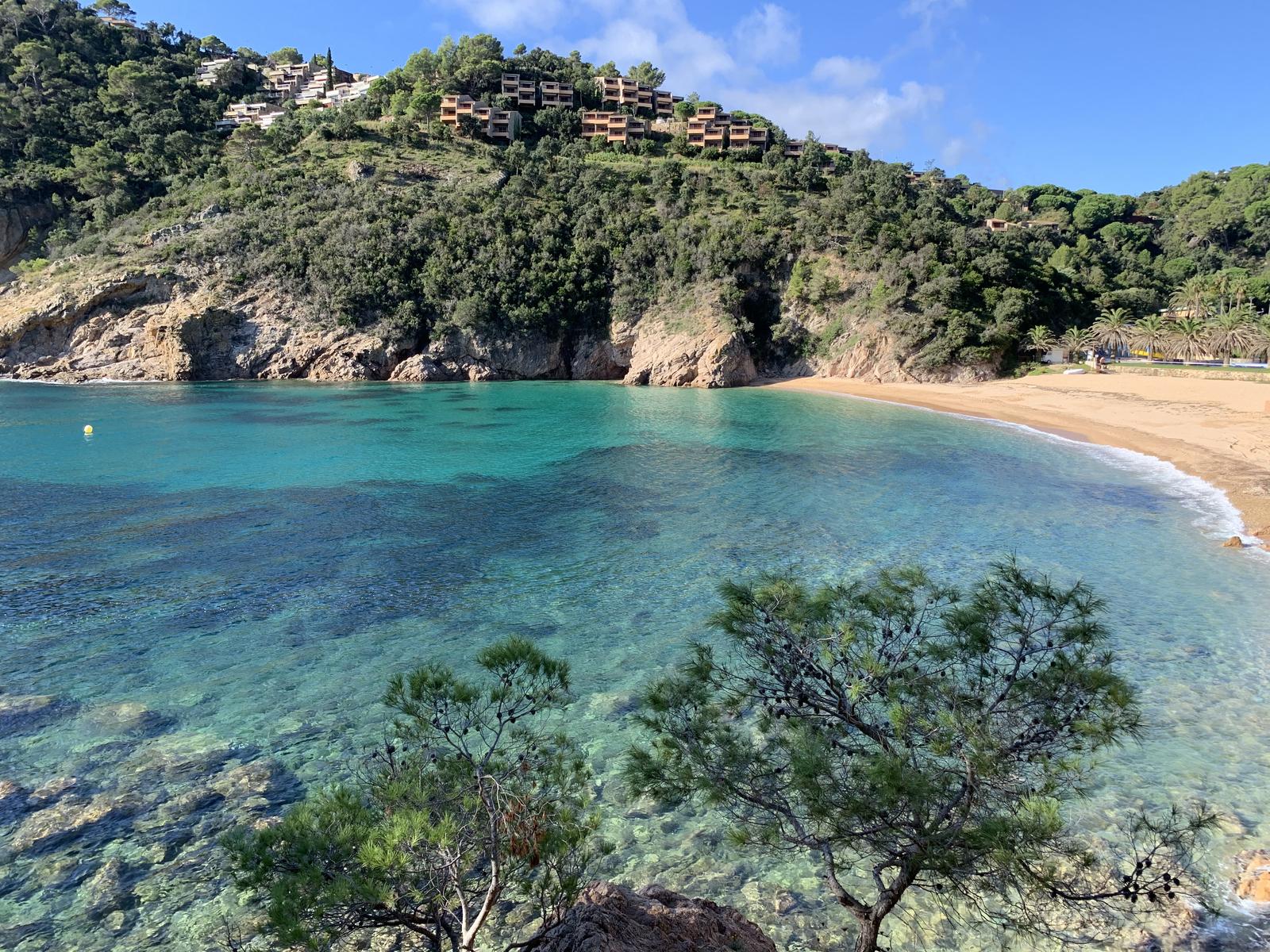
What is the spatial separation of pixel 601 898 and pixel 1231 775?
8115mm

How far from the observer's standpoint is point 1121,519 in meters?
18.7

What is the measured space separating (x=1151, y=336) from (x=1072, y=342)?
746 centimetres

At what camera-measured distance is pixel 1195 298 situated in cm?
6397

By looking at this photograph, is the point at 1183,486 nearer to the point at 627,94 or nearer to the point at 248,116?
the point at 627,94

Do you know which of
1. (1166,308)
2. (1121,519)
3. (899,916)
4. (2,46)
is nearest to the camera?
(899,916)

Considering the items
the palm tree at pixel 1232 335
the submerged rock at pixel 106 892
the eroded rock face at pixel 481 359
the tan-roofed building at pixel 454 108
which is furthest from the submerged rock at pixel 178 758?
the tan-roofed building at pixel 454 108

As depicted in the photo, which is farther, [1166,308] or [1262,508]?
[1166,308]

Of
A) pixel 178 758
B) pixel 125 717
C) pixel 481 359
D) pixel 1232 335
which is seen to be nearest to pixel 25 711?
pixel 125 717

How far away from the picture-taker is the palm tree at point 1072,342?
53.6 metres

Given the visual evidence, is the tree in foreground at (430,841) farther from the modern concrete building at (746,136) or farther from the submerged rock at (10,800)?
the modern concrete building at (746,136)

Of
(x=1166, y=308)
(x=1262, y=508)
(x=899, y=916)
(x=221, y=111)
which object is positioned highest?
(x=221, y=111)

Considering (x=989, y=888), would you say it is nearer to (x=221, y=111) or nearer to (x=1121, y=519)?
(x=1121, y=519)

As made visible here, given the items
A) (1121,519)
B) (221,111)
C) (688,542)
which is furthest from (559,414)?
(221,111)

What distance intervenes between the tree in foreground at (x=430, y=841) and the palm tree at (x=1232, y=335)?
6308 centimetres
